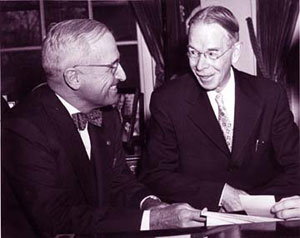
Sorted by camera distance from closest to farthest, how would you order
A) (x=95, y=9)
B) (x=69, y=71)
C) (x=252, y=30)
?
(x=69, y=71), (x=252, y=30), (x=95, y=9)

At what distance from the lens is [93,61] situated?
1580 millimetres

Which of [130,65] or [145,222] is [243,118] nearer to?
[145,222]

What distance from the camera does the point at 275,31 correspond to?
9.82 ft

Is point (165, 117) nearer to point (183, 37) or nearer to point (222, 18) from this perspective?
point (222, 18)

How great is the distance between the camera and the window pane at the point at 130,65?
122 inches

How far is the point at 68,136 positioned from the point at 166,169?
0.48m

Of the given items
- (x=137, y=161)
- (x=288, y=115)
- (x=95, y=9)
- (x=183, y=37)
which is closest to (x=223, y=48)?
(x=288, y=115)

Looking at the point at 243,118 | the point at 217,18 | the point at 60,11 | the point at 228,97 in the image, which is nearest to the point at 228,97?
the point at 228,97

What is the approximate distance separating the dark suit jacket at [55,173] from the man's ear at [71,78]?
0.07 metres

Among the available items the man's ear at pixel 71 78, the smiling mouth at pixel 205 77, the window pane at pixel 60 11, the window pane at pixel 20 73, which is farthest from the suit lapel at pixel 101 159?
the window pane at pixel 60 11

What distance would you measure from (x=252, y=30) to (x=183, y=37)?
16.4 inches

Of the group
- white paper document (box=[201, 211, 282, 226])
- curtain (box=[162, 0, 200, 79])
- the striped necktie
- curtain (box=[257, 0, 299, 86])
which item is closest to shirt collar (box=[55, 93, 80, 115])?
the striped necktie

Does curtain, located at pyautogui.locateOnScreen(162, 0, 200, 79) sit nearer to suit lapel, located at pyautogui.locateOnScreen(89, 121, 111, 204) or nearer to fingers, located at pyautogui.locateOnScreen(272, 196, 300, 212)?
suit lapel, located at pyautogui.locateOnScreen(89, 121, 111, 204)

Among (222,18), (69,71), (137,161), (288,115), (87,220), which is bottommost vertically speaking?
(137,161)
